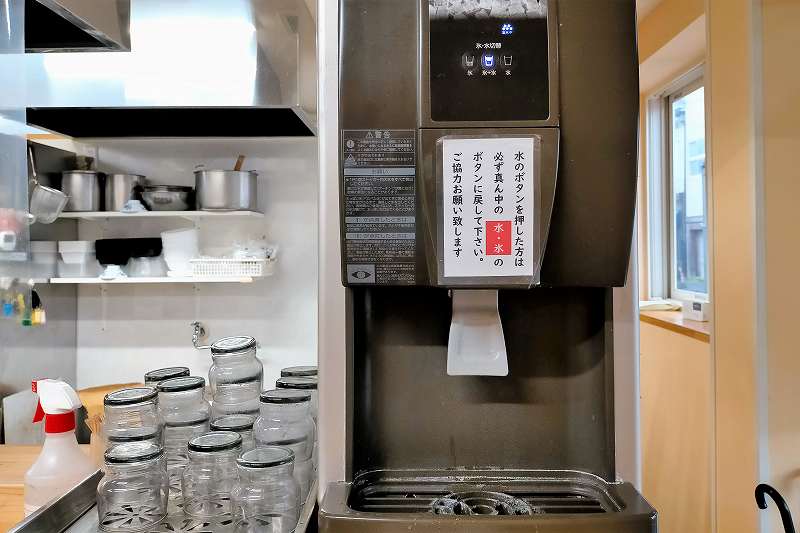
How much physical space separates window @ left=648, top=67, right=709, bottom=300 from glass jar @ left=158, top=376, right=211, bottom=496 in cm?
241

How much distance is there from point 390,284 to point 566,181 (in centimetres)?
26

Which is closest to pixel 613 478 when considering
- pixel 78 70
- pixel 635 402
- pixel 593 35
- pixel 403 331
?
pixel 635 402

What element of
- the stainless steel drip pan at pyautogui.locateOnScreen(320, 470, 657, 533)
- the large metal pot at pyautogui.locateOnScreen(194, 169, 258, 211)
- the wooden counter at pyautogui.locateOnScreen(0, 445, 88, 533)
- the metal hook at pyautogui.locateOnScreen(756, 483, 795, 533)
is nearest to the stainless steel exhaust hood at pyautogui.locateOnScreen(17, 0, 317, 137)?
the large metal pot at pyautogui.locateOnScreen(194, 169, 258, 211)

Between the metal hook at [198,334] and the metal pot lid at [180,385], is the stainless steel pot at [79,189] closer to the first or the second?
the metal hook at [198,334]

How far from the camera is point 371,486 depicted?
2.69 feet

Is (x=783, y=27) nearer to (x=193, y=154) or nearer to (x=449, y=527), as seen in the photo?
(x=449, y=527)

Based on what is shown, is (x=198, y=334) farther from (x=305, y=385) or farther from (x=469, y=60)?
(x=469, y=60)

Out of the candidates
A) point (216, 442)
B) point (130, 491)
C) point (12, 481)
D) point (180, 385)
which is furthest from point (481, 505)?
point (12, 481)

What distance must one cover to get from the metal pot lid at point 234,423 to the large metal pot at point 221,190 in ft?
5.22

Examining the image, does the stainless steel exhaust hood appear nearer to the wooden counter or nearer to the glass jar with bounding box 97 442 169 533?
the wooden counter

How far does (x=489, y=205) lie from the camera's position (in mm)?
737

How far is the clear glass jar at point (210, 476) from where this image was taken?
2.97 ft

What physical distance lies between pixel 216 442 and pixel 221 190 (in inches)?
69.7

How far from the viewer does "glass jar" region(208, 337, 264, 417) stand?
115 centimetres
